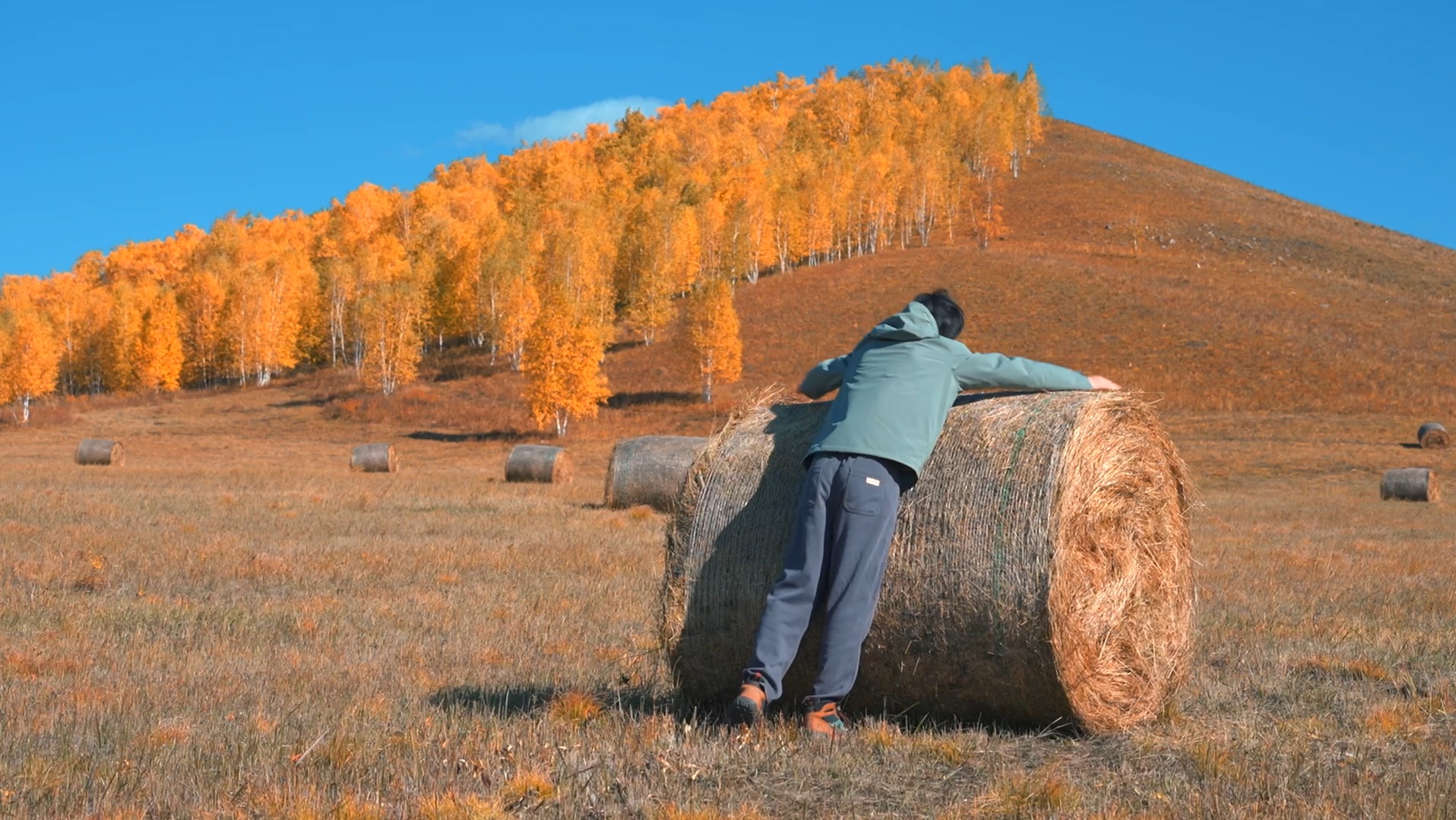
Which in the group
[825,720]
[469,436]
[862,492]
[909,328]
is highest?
[909,328]

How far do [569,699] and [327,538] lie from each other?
986 cm

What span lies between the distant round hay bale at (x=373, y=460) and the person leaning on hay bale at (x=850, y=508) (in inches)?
1231

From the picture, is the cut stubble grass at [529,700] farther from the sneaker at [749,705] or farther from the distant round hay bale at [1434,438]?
the distant round hay bale at [1434,438]

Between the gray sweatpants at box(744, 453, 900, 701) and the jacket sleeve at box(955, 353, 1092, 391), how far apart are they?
86 cm

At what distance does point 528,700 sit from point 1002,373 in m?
3.22

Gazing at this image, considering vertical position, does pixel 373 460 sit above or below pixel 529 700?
above

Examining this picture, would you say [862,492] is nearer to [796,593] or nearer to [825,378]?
[796,593]

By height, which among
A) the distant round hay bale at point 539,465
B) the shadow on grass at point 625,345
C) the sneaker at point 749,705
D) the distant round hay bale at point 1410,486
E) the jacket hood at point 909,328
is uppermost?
the shadow on grass at point 625,345

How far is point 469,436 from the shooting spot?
6000 cm

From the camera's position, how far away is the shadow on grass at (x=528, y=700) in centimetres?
678

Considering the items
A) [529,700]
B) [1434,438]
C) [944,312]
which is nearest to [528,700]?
[529,700]

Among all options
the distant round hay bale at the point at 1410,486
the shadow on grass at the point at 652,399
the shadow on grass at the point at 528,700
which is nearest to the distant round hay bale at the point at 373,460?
the distant round hay bale at the point at 1410,486

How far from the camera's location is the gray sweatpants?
247 inches

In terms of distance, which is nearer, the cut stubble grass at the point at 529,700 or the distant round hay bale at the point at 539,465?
the cut stubble grass at the point at 529,700
